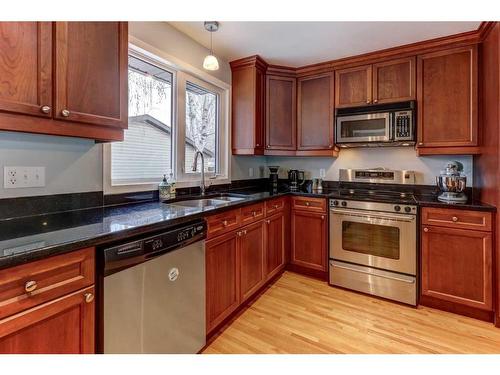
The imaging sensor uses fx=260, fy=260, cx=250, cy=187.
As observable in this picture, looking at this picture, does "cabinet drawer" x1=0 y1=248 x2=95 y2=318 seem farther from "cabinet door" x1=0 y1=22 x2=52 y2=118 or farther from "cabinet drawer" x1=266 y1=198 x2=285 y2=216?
"cabinet drawer" x1=266 y1=198 x2=285 y2=216

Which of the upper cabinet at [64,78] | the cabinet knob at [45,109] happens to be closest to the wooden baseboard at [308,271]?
the upper cabinet at [64,78]

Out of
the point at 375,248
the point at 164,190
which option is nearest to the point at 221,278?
the point at 164,190

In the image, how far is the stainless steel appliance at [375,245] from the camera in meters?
2.32

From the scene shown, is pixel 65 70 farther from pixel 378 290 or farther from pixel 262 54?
pixel 378 290

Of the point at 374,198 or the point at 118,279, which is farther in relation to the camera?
the point at 374,198

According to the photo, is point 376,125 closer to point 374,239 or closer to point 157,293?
point 374,239

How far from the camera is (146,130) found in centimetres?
217

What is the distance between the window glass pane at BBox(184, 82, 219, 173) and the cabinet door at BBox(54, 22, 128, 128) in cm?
108

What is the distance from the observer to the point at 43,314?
3.02 feet

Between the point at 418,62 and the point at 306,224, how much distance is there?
6.32 feet

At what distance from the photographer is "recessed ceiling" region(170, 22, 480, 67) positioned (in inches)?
85.9

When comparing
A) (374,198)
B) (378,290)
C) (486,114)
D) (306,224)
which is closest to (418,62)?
(486,114)

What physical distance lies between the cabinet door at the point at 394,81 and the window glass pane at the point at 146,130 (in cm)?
Answer: 208

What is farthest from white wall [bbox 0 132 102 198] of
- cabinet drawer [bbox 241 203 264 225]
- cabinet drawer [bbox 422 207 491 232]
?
cabinet drawer [bbox 422 207 491 232]
